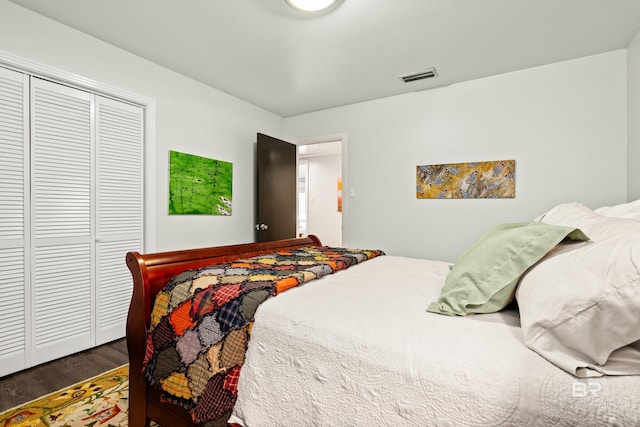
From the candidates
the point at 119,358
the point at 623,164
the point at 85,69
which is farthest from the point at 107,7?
the point at 623,164

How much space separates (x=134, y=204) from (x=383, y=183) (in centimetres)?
271

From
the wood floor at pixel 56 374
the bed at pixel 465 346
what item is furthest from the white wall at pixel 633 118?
the wood floor at pixel 56 374

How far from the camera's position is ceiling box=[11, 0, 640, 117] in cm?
210

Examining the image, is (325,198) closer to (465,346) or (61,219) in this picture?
(61,219)

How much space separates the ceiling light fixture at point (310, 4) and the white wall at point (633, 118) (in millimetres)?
2447

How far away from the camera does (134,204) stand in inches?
111

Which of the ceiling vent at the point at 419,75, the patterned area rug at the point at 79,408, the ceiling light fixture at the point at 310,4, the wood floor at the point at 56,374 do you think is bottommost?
the wood floor at the point at 56,374

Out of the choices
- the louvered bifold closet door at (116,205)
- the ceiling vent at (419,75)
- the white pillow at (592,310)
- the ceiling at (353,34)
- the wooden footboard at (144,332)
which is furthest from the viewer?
the ceiling vent at (419,75)

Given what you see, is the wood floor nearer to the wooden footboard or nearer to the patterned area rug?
the patterned area rug

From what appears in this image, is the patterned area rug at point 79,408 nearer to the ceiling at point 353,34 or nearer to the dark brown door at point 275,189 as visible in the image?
the dark brown door at point 275,189

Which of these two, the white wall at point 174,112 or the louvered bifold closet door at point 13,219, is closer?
the louvered bifold closet door at point 13,219

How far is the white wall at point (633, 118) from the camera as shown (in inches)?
93.0

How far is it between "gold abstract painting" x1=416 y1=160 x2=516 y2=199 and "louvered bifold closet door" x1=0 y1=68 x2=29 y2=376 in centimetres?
357

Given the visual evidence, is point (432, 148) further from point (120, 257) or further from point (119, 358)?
point (119, 358)
